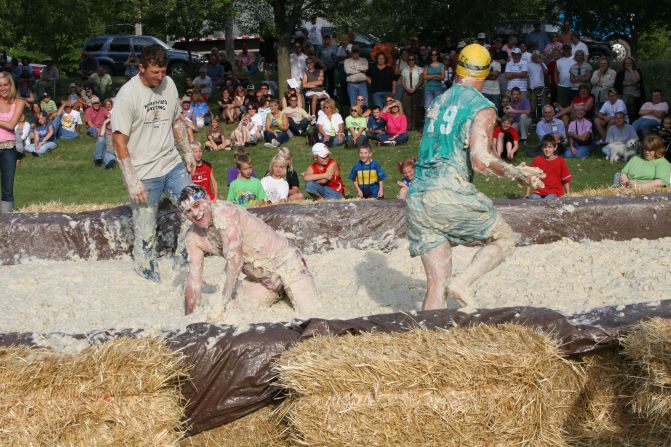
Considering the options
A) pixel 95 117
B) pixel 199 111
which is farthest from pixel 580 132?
pixel 95 117

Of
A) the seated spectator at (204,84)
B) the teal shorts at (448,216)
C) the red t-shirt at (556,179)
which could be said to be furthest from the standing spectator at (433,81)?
the teal shorts at (448,216)

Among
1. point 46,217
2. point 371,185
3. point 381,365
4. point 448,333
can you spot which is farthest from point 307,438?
point 371,185

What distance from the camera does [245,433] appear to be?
593 cm

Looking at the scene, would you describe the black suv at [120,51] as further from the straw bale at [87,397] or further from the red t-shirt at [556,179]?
the straw bale at [87,397]

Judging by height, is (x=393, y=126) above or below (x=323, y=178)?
above

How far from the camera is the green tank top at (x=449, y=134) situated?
648 centimetres

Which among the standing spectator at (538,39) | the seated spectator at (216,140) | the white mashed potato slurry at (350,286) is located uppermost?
the standing spectator at (538,39)

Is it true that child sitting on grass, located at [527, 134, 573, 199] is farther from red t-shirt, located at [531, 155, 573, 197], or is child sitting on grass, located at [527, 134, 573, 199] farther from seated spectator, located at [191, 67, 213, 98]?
seated spectator, located at [191, 67, 213, 98]

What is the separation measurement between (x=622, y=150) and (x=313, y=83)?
256 inches

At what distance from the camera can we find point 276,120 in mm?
17906

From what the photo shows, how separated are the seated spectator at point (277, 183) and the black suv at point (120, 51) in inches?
734

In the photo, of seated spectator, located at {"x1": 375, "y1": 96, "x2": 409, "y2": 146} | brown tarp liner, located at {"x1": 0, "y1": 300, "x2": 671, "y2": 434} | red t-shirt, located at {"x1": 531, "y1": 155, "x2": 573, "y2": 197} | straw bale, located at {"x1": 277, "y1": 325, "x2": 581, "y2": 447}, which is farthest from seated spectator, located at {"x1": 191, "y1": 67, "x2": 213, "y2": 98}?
straw bale, located at {"x1": 277, "y1": 325, "x2": 581, "y2": 447}

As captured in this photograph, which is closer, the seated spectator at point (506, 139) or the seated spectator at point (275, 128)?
the seated spectator at point (506, 139)

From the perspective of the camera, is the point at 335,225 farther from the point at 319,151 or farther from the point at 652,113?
the point at 652,113
